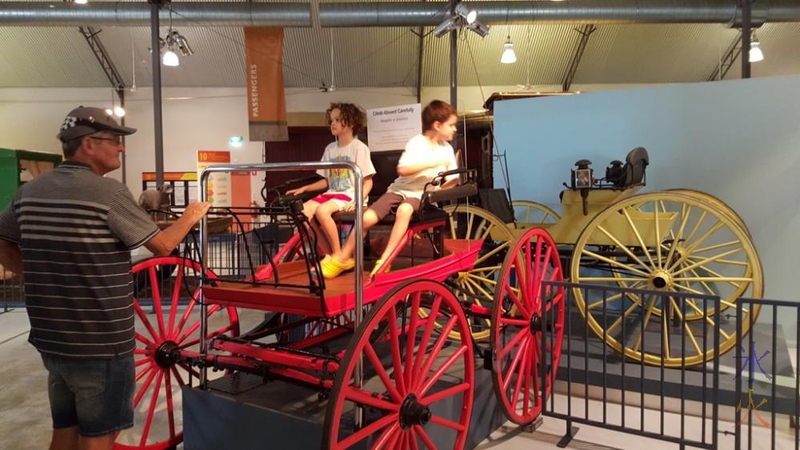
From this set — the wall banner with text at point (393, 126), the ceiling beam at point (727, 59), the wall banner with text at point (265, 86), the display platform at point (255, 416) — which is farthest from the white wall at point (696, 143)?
the ceiling beam at point (727, 59)

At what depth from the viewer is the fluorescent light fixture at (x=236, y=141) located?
11.4 meters

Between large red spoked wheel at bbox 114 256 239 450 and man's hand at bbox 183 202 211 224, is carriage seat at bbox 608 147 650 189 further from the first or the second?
man's hand at bbox 183 202 211 224

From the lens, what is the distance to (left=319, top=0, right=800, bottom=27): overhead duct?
26.4 feet

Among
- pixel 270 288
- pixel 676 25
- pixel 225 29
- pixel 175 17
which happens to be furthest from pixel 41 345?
pixel 676 25

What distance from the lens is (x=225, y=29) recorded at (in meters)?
9.89

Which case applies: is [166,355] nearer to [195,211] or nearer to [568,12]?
[195,211]

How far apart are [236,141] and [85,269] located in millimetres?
10045

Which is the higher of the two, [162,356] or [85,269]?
[85,269]

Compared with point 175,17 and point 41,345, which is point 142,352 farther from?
point 175,17

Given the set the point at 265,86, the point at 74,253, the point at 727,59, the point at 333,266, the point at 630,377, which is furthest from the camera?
the point at 727,59

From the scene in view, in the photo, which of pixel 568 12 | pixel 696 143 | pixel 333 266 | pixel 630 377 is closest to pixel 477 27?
pixel 696 143

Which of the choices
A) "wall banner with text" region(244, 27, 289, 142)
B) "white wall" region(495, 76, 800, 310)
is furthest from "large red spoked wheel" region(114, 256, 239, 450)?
"wall banner with text" region(244, 27, 289, 142)

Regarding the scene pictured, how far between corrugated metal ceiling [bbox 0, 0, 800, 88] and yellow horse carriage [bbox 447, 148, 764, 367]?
6177 mm

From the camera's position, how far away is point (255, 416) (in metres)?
2.28
